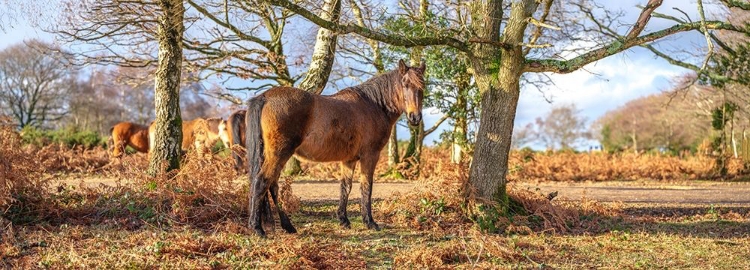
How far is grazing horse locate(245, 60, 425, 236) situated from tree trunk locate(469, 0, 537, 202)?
0.99m

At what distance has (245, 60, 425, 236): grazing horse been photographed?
726cm

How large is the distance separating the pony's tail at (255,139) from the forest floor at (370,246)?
76 cm

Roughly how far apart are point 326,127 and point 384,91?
4.02 feet

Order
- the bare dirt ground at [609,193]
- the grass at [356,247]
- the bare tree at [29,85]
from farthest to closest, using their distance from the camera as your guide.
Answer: the bare tree at [29,85] < the bare dirt ground at [609,193] < the grass at [356,247]

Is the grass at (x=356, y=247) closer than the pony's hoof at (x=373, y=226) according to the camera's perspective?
Yes

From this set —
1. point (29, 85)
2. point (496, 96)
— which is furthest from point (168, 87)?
point (29, 85)

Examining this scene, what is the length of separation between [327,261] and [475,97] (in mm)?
8920

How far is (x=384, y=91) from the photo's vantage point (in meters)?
8.53

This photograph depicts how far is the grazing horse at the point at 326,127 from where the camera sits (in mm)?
7258

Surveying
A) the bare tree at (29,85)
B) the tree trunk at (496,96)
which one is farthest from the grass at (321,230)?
the bare tree at (29,85)

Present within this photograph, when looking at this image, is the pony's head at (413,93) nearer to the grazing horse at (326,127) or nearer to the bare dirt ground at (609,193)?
the grazing horse at (326,127)

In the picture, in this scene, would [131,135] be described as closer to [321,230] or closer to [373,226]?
[321,230]

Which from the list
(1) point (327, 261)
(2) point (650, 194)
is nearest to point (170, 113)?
(1) point (327, 261)

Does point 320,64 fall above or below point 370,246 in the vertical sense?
above
